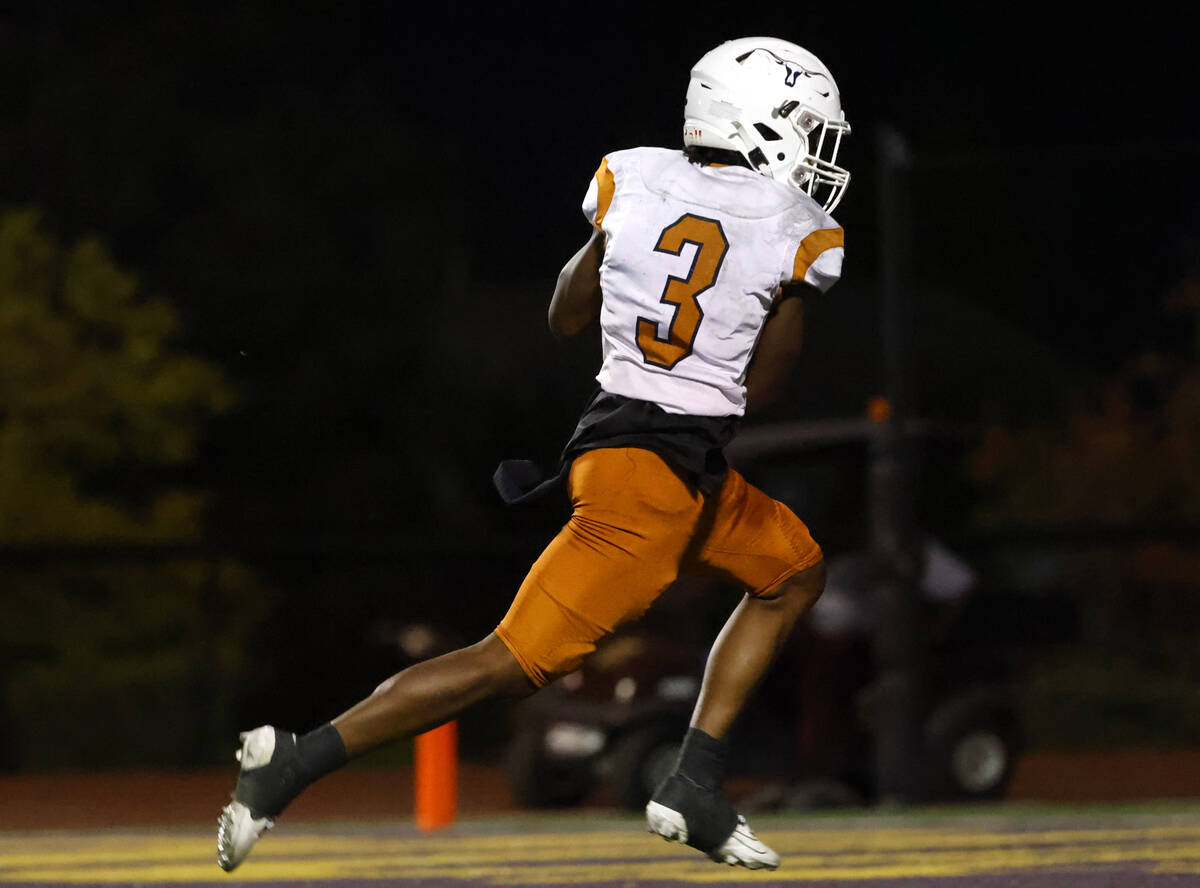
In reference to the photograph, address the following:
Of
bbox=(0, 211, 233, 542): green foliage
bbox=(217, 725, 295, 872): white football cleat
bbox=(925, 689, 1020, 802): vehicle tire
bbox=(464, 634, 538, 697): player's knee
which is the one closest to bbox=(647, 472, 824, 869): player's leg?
bbox=(464, 634, 538, 697): player's knee

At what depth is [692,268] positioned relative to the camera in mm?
4598

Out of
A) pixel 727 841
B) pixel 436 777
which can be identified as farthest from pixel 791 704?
pixel 727 841

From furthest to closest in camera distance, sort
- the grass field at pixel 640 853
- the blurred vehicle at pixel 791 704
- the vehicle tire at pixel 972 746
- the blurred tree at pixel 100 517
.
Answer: the blurred tree at pixel 100 517 < the vehicle tire at pixel 972 746 < the blurred vehicle at pixel 791 704 < the grass field at pixel 640 853

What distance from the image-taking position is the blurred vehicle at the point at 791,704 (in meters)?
9.95

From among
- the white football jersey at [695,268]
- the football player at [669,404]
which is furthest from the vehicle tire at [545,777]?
the white football jersey at [695,268]

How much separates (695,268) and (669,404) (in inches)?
12.4

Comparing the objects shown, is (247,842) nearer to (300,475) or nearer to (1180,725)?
(1180,725)

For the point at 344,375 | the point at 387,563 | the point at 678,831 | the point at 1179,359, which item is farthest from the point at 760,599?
the point at 344,375

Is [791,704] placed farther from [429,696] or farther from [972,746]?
[429,696]

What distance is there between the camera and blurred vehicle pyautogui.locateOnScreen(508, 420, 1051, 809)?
9.95 m

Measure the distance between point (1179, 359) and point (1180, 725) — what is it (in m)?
4.87

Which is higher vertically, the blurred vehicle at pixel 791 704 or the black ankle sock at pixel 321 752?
the black ankle sock at pixel 321 752

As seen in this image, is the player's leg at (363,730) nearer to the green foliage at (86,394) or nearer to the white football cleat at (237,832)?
the white football cleat at (237,832)

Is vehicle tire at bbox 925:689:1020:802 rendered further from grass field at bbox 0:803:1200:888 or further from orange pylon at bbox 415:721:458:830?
orange pylon at bbox 415:721:458:830
